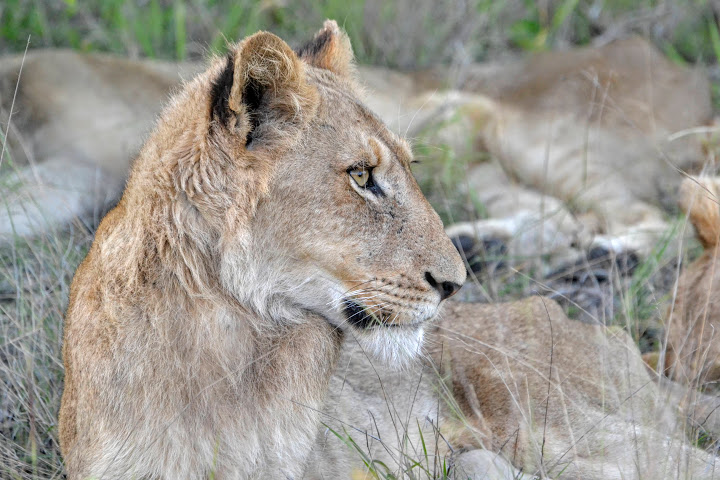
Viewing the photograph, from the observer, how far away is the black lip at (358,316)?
246cm

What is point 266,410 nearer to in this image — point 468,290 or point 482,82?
point 468,290

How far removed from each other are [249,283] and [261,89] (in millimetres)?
548

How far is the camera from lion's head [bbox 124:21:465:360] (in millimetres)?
2330

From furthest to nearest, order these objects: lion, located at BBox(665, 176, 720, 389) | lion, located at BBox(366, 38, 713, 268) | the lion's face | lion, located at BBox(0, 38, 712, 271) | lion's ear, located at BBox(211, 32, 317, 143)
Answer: lion, located at BBox(366, 38, 713, 268) → lion, located at BBox(0, 38, 712, 271) → lion, located at BBox(665, 176, 720, 389) → the lion's face → lion's ear, located at BBox(211, 32, 317, 143)

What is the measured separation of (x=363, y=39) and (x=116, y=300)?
5.49 metres

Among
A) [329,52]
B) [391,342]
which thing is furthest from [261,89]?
[391,342]

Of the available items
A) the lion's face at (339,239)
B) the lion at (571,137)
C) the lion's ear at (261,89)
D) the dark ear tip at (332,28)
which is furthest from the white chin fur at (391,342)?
the lion at (571,137)

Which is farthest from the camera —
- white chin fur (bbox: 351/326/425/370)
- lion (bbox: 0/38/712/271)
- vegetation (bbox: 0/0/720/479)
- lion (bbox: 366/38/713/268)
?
vegetation (bbox: 0/0/720/479)

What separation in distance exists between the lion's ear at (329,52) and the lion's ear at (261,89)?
49 centimetres

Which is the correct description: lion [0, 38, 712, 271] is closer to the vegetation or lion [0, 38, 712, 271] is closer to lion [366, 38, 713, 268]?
lion [366, 38, 713, 268]

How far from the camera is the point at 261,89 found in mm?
2375

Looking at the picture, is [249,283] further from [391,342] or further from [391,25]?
[391,25]

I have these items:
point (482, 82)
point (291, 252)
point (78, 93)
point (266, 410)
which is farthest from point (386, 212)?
point (482, 82)

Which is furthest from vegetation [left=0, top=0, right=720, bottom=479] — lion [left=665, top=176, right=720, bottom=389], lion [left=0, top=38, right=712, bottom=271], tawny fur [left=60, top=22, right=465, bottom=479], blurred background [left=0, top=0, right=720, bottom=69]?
tawny fur [left=60, top=22, right=465, bottom=479]
